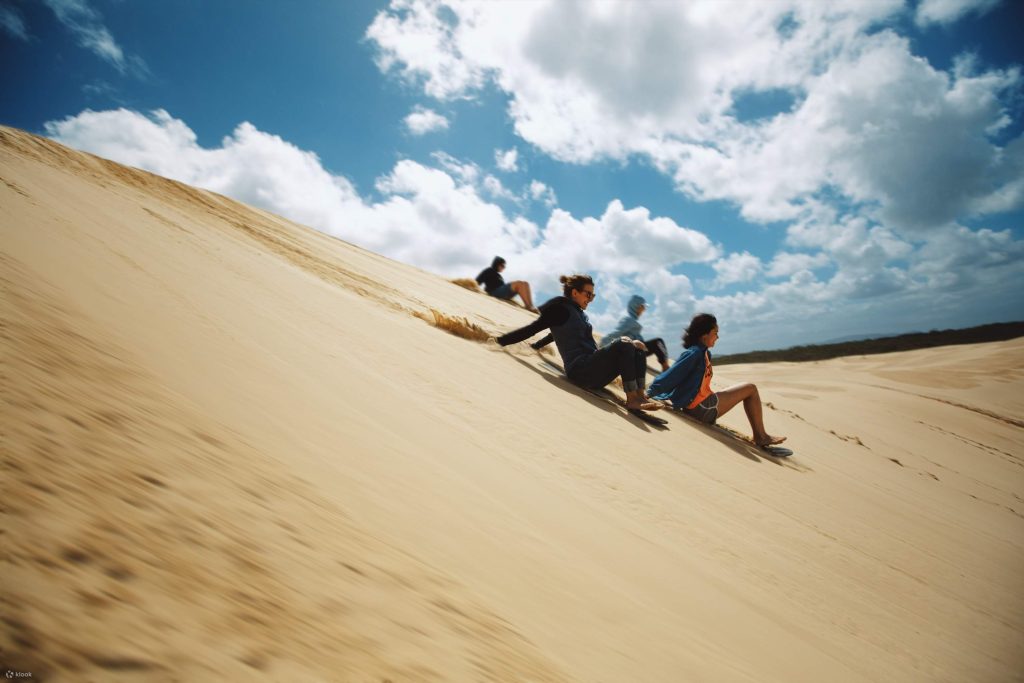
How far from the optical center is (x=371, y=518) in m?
1.04

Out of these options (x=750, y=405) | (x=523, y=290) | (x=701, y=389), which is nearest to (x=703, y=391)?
(x=701, y=389)

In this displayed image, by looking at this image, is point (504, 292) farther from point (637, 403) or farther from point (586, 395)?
point (637, 403)

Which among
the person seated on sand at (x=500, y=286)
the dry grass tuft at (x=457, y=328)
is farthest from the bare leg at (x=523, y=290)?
the dry grass tuft at (x=457, y=328)

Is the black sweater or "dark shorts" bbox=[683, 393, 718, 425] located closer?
the black sweater

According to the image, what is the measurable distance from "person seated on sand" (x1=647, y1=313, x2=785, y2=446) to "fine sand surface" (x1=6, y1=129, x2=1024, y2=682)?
52 centimetres

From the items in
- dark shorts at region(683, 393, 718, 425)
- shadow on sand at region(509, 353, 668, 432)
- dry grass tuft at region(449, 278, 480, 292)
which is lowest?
shadow on sand at region(509, 353, 668, 432)

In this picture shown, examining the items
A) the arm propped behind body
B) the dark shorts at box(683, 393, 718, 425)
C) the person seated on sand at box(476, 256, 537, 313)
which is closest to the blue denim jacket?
the dark shorts at box(683, 393, 718, 425)

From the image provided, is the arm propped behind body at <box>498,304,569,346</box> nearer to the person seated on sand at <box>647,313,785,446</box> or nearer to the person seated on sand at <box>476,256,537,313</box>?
the person seated on sand at <box>647,313,785,446</box>

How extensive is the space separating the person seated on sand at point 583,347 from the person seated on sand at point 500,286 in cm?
487

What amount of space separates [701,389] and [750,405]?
0.54m

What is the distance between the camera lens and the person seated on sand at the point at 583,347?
3.72 metres

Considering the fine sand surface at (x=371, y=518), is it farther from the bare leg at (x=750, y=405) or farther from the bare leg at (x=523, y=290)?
the bare leg at (x=523, y=290)

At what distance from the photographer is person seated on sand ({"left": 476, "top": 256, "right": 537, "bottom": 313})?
912 cm

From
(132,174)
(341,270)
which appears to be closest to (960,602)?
(341,270)
